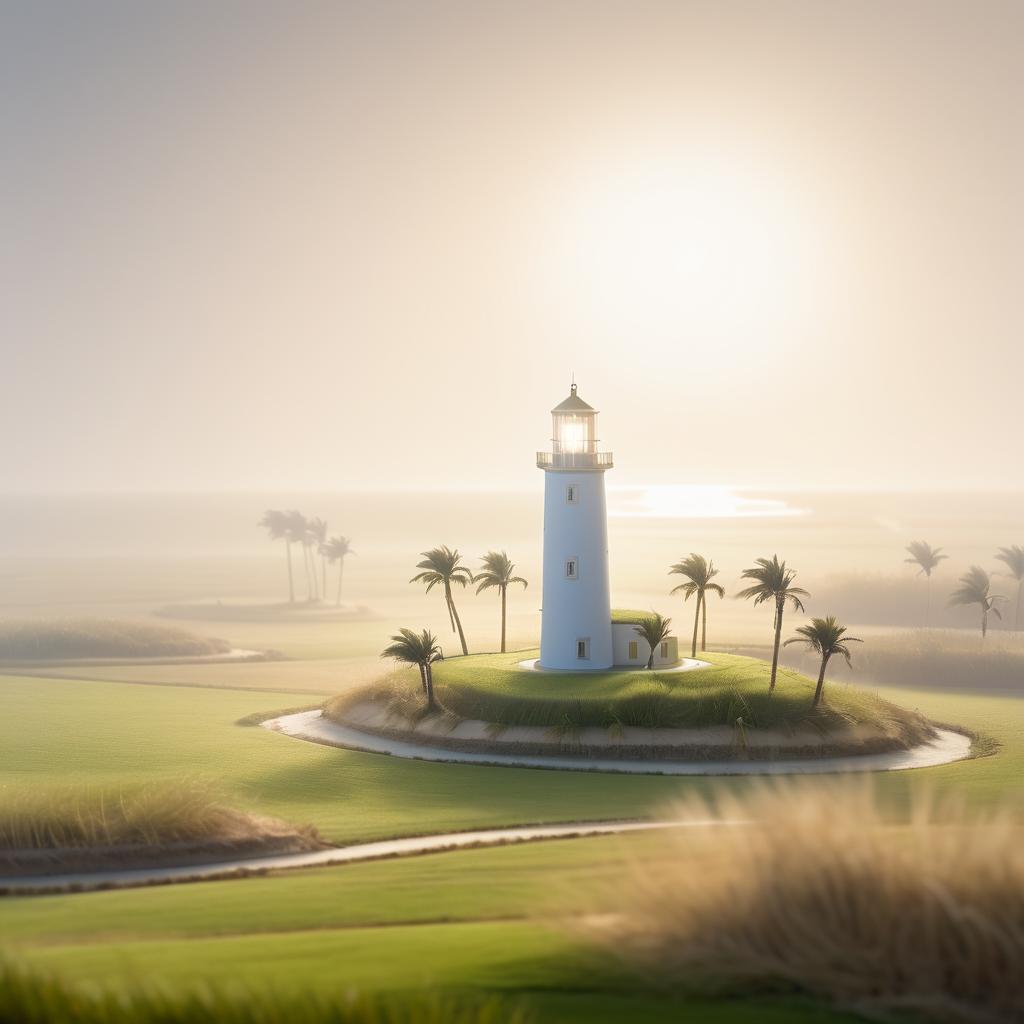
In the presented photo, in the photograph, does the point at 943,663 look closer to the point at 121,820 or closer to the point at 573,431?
the point at 573,431

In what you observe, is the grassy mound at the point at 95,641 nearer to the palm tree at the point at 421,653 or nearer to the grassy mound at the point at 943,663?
the grassy mound at the point at 943,663

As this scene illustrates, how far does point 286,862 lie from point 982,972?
19.0m

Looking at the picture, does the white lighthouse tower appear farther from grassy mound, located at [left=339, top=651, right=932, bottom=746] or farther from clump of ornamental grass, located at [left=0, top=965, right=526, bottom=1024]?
clump of ornamental grass, located at [left=0, top=965, right=526, bottom=1024]

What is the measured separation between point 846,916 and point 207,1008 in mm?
8444

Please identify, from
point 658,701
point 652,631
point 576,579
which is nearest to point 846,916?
point 658,701

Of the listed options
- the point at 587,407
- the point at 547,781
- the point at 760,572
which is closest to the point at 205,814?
the point at 547,781

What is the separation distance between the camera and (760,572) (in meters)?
55.6

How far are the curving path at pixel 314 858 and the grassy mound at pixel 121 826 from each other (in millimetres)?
619

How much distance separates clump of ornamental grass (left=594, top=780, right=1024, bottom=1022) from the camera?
62.2 feet

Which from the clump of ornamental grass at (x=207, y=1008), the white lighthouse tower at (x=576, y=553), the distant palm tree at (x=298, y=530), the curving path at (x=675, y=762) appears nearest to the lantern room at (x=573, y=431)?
the white lighthouse tower at (x=576, y=553)

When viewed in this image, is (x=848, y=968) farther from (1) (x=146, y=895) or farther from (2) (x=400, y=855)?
(2) (x=400, y=855)

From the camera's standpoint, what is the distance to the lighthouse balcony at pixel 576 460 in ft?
203

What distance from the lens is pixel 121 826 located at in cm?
3428

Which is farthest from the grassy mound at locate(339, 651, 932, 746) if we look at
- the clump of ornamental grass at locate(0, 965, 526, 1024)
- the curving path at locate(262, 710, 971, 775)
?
the clump of ornamental grass at locate(0, 965, 526, 1024)
